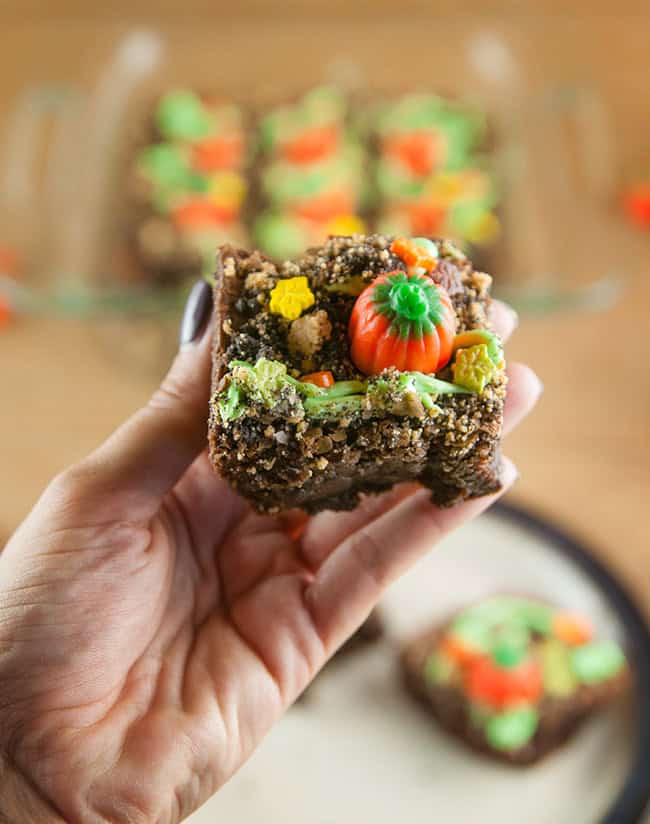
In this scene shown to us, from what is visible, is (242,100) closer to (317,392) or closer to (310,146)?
(310,146)

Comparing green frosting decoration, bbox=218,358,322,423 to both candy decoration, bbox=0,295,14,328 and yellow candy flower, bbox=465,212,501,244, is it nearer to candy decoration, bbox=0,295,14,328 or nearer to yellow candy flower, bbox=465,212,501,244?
yellow candy flower, bbox=465,212,501,244

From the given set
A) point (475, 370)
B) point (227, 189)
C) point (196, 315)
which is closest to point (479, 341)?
point (475, 370)

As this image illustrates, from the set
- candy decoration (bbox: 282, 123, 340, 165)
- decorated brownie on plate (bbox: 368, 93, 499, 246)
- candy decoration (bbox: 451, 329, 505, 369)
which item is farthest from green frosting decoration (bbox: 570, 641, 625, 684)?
candy decoration (bbox: 282, 123, 340, 165)

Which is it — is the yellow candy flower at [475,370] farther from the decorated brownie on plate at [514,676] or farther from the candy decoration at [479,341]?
the decorated brownie on plate at [514,676]

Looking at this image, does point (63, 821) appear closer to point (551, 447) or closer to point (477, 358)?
point (477, 358)

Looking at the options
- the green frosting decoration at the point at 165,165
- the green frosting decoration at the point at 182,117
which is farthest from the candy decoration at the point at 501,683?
the green frosting decoration at the point at 182,117
